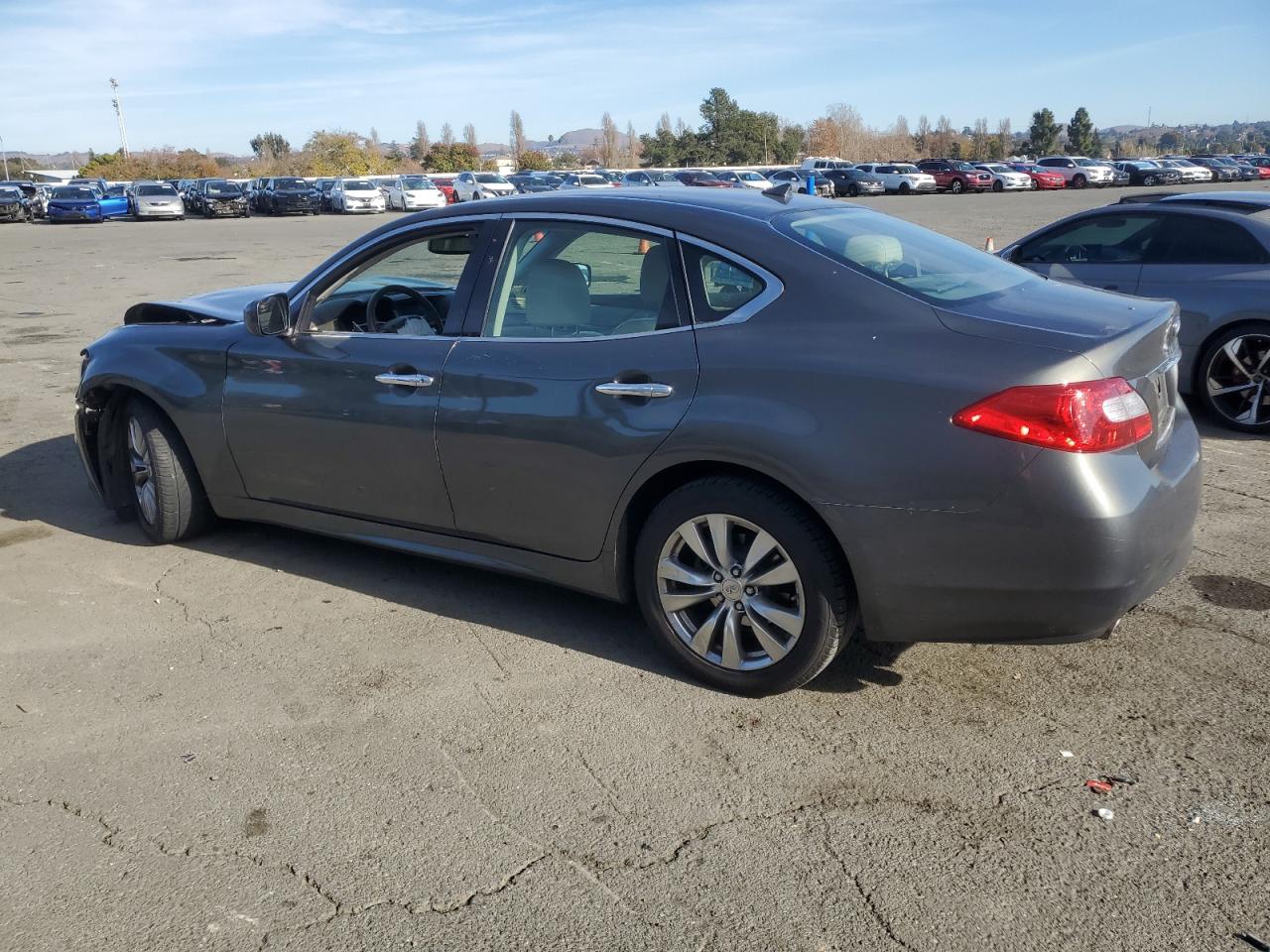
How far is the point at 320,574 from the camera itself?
5180 mm

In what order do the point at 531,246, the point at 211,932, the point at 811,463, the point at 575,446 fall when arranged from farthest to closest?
the point at 531,246 → the point at 575,446 → the point at 811,463 → the point at 211,932

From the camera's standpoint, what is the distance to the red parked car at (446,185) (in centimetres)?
4941

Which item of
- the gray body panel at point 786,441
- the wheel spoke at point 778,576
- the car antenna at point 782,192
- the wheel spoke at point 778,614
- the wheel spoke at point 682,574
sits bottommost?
the wheel spoke at point 778,614

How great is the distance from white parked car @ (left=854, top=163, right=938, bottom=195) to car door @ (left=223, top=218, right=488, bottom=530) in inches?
2024

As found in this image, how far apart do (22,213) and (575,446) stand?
53041 millimetres

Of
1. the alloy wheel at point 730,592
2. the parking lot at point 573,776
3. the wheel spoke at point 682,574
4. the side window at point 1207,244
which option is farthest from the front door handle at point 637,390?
the side window at point 1207,244

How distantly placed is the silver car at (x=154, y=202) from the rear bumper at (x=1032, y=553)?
159 ft

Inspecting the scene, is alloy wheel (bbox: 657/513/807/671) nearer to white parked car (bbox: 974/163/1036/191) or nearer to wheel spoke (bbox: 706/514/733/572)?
wheel spoke (bbox: 706/514/733/572)

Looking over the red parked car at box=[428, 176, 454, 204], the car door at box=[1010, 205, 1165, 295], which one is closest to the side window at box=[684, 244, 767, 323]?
the car door at box=[1010, 205, 1165, 295]

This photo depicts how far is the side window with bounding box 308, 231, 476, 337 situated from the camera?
15.1 feet

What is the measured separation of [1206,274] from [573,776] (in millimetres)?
6223

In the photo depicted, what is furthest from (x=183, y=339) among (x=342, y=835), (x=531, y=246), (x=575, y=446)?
(x=342, y=835)

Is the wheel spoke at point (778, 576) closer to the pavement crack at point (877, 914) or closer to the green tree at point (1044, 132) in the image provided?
the pavement crack at point (877, 914)

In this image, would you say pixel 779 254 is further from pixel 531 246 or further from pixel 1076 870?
pixel 1076 870
